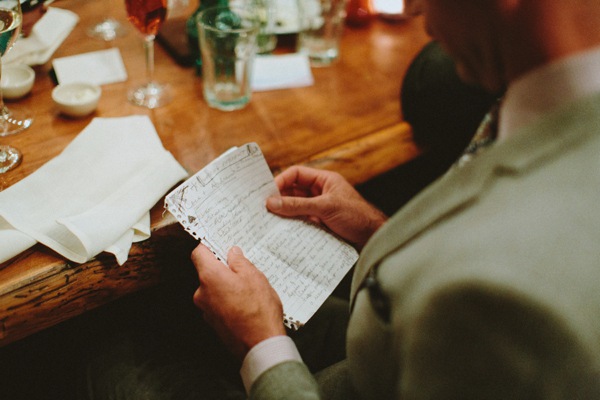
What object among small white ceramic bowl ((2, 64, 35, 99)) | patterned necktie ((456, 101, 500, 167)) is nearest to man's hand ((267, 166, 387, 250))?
patterned necktie ((456, 101, 500, 167))

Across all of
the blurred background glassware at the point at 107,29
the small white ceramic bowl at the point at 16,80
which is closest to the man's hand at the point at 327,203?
the small white ceramic bowl at the point at 16,80

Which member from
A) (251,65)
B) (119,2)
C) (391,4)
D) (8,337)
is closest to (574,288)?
(8,337)

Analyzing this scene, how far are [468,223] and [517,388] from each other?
A: 0.17 meters

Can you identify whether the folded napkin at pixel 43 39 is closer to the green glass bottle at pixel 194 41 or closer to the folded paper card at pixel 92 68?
the folded paper card at pixel 92 68

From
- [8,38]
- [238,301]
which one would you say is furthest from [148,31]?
[238,301]

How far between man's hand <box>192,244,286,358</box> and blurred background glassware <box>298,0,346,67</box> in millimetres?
785

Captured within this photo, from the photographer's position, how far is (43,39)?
109 cm

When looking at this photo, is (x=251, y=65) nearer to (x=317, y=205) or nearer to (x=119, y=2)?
(x=317, y=205)

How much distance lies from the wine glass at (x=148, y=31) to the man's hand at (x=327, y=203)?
1.30 feet

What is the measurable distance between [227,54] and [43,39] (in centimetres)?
47

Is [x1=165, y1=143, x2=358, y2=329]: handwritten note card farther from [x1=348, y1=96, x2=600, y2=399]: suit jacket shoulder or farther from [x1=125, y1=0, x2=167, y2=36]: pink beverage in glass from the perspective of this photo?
[x1=125, y1=0, x2=167, y2=36]: pink beverage in glass

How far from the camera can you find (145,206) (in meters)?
0.74

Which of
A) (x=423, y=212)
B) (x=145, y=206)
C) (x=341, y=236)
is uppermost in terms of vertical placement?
(x=423, y=212)

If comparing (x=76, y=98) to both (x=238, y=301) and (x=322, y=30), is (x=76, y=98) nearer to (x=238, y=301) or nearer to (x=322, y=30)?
(x=238, y=301)
